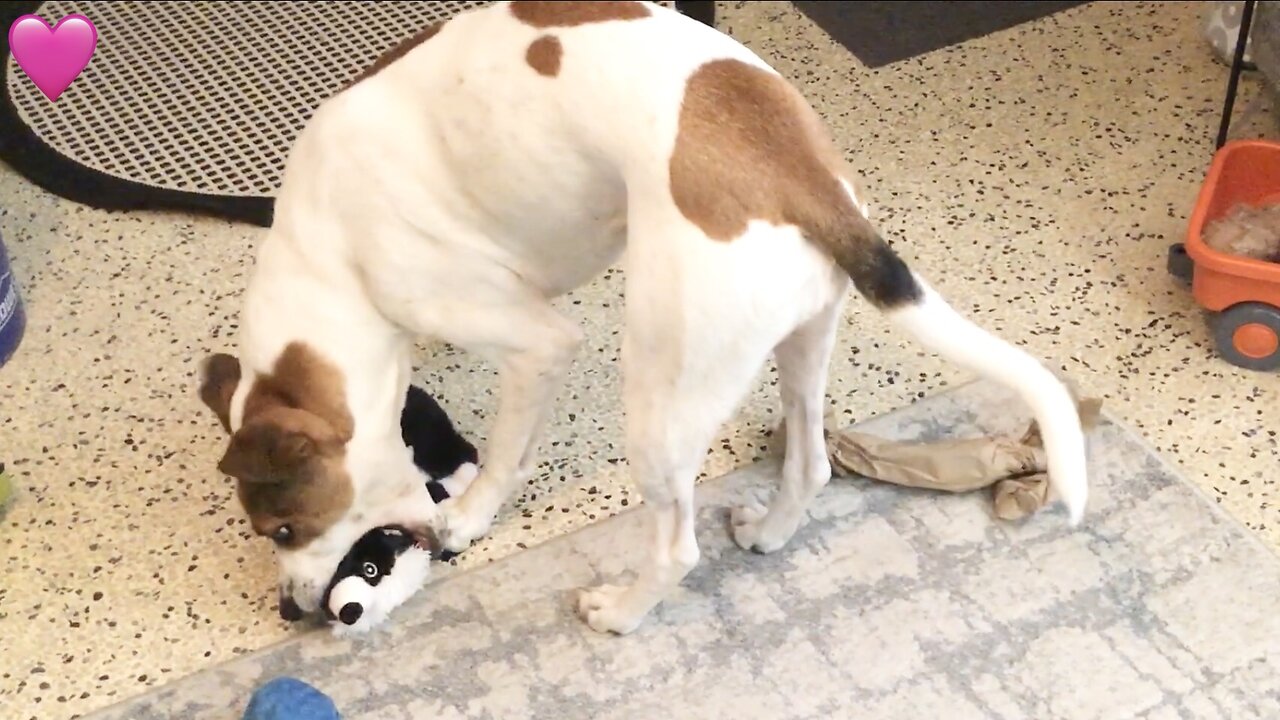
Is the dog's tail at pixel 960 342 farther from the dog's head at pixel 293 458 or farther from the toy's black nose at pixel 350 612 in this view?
the toy's black nose at pixel 350 612

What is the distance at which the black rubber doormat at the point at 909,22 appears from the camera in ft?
9.06

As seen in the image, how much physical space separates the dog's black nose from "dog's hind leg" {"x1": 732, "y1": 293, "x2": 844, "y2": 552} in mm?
571

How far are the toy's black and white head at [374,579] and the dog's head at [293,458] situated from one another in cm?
2

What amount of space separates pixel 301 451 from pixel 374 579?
246mm

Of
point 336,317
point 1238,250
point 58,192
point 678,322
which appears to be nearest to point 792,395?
point 678,322

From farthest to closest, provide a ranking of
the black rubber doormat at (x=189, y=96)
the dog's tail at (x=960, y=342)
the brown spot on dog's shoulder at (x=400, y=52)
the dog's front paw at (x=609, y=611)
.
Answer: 1. the black rubber doormat at (x=189, y=96)
2. the dog's front paw at (x=609, y=611)
3. the brown spot on dog's shoulder at (x=400, y=52)
4. the dog's tail at (x=960, y=342)

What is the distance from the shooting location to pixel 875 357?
6.72 ft

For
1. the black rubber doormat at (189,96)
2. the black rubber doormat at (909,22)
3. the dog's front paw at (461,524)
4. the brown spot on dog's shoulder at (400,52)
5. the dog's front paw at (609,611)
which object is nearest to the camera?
the brown spot on dog's shoulder at (400,52)

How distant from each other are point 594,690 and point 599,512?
292 mm

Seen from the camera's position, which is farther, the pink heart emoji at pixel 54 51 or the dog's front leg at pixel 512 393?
the pink heart emoji at pixel 54 51

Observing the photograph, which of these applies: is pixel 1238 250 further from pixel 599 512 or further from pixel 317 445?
pixel 317 445

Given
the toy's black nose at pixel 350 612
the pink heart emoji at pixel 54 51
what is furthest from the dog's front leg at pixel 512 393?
the pink heart emoji at pixel 54 51

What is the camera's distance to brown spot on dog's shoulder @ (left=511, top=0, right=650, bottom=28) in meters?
1.42

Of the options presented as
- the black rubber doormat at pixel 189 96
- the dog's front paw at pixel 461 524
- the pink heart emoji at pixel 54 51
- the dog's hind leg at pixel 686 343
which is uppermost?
the dog's hind leg at pixel 686 343
